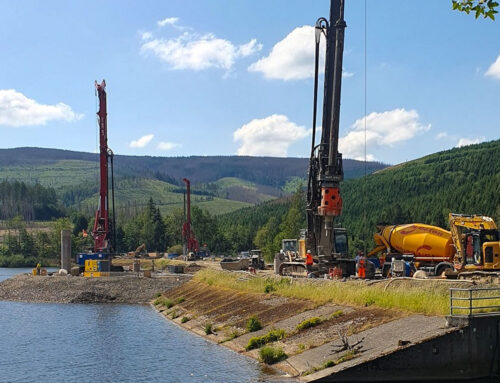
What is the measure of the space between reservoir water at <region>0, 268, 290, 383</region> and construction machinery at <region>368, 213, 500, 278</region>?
16503mm

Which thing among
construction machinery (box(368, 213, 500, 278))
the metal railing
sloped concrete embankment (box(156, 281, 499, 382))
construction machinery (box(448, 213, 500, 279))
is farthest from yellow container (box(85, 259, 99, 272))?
the metal railing

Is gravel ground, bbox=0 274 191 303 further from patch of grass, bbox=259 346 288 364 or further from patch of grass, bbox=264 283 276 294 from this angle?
patch of grass, bbox=259 346 288 364

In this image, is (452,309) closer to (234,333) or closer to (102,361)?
(234,333)

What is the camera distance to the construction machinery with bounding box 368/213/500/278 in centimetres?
4119

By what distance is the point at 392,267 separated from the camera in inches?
1843

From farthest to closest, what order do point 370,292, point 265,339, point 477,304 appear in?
point 370,292, point 265,339, point 477,304

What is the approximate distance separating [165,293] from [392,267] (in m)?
34.0

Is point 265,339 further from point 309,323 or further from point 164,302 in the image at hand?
point 164,302

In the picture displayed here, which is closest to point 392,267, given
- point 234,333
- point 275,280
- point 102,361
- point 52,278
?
point 275,280

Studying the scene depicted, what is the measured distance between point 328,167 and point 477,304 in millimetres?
20620

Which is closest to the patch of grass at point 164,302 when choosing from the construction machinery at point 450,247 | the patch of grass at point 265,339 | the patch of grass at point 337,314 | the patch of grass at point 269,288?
the patch of grass at point 269,288

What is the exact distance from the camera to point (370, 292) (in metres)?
35.5

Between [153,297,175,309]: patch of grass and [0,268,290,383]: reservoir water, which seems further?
[153,297,175,309]: patch of grass

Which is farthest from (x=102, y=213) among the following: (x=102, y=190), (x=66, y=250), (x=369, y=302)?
(x=369, y=302)
